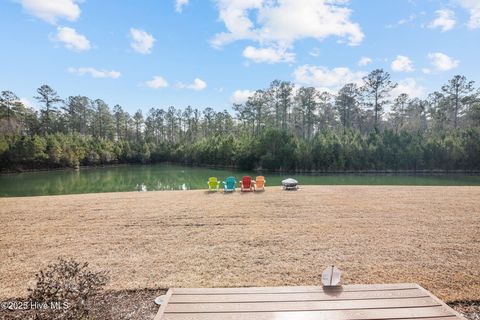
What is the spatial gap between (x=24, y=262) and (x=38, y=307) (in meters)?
2.36

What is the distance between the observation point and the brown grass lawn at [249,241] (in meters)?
3.53

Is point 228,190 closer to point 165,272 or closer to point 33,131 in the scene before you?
point 165,272

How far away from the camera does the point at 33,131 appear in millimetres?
49875

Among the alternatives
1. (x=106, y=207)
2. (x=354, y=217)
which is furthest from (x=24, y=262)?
(x=354, y=217)

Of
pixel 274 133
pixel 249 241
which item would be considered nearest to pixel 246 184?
pixel 249 241

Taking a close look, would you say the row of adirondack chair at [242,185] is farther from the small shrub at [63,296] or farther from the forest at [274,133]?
the forest at [274,133]

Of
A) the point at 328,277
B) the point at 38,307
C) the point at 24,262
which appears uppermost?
the point at 328,277

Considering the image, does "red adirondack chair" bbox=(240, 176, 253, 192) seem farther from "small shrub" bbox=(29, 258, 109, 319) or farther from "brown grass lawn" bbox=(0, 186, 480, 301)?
"small shrub" bbox=(29, 258, 109, 319)

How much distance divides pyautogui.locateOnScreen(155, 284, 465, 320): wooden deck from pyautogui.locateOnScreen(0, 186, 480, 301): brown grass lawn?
0.98m

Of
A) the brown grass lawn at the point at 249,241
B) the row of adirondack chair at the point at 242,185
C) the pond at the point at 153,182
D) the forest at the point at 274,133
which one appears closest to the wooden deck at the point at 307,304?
the brown grass lawn at the point at 249,241

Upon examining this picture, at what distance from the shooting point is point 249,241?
4922mm

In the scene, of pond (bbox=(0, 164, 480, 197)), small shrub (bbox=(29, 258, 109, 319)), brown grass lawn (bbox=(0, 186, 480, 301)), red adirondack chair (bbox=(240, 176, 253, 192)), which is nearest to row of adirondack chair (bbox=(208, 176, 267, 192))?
red adirondack chair (bbox=(240, 176, 253, 192))

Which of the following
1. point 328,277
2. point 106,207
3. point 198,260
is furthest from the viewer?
point 106,207

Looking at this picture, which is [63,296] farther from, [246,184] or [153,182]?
[153,182]
